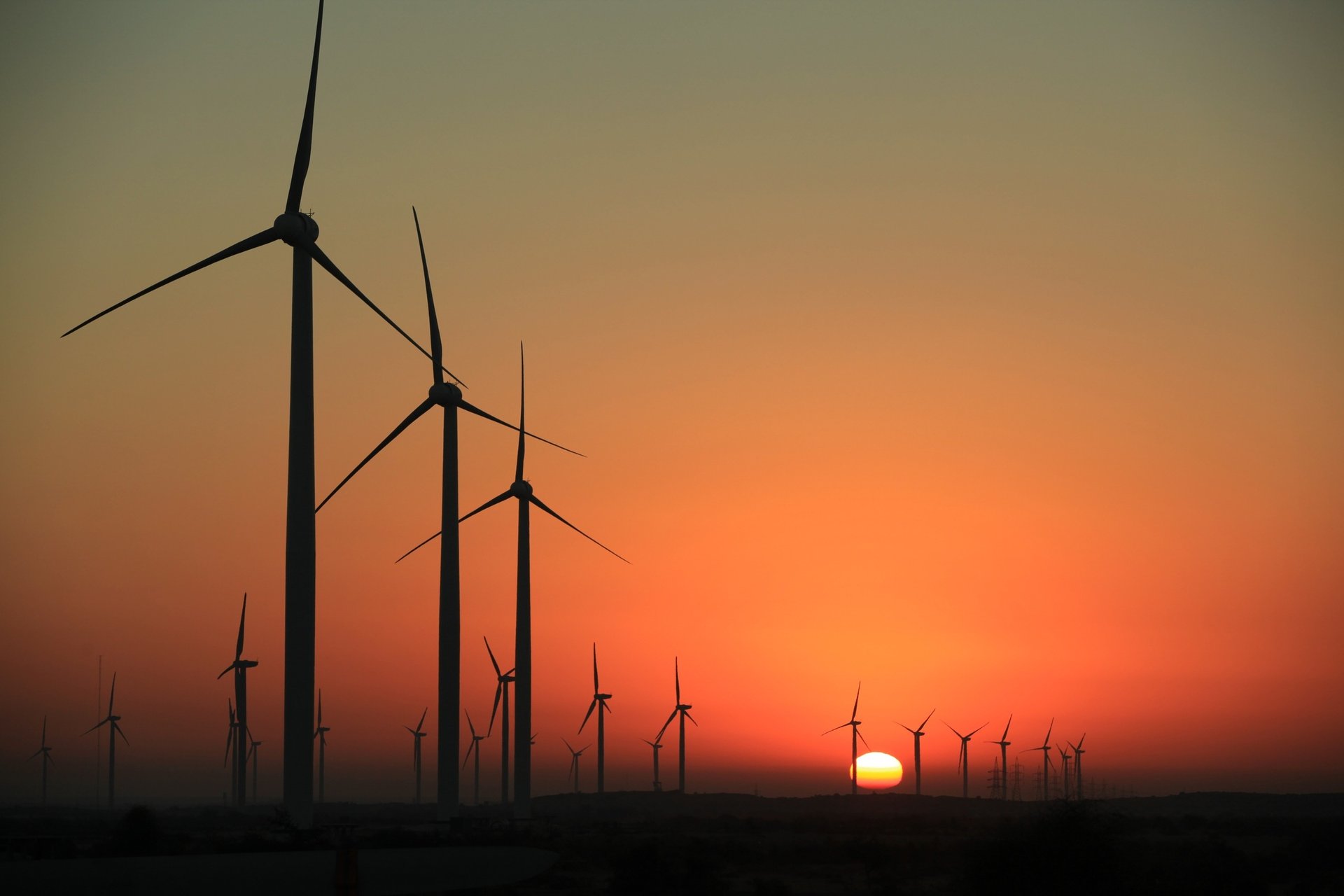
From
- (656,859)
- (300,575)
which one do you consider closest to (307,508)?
(300,575)

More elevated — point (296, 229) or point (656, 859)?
point (296, 229)

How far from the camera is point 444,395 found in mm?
90625

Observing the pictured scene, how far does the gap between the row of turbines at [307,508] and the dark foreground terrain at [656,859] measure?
132 inches

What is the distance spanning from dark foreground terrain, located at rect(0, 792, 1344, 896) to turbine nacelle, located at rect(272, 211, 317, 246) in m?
26.3

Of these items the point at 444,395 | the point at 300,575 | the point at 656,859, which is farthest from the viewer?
the point at 444,395

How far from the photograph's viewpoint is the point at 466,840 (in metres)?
66.8

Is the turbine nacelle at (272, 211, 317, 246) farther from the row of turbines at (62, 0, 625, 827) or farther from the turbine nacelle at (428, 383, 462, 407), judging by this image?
the turbine nacelle at (428, 383, 462, 407)

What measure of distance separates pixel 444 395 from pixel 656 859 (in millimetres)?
Result: 35978

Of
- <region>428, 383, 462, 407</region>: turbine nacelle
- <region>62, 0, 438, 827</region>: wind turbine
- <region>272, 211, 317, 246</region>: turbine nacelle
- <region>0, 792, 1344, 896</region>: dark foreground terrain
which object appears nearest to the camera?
<region>0, 792, 1344, 896</region>: dark foreground terrain

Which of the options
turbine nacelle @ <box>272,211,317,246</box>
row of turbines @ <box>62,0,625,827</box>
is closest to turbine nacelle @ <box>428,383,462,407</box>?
row of turbines @ <box>62,0,625,827</box>

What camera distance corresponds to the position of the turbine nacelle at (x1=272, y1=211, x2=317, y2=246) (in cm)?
6662

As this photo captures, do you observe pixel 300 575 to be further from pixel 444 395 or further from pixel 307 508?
pixel 444 395

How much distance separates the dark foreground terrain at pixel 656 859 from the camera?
2855 centimetres

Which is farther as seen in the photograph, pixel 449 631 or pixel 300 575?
pixel 449 631
